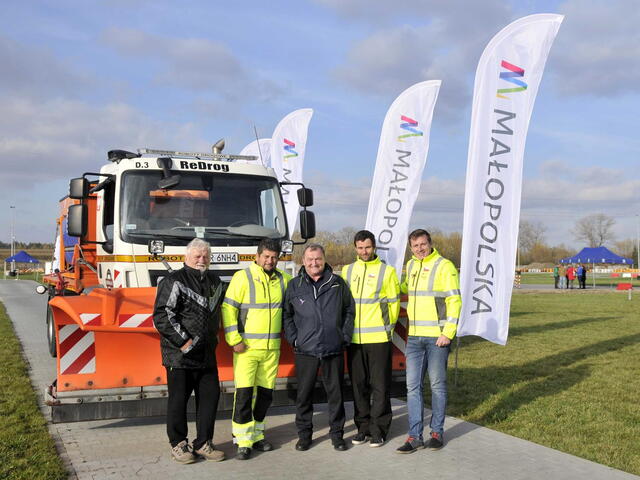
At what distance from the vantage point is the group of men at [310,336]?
16.9 ft

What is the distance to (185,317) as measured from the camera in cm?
502

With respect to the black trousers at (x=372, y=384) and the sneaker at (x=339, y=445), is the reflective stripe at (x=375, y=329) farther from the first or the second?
the sneaker at (x=339, y=445)

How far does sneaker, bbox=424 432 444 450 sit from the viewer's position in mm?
5633

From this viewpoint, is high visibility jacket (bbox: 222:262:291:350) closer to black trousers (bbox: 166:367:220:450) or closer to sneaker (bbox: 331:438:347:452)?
black trousers (bbox: 166:367:220:450)

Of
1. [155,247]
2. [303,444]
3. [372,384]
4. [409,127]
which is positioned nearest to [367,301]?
[372,384]

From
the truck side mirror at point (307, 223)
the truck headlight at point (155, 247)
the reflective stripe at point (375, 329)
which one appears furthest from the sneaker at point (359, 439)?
the truck side mirror at point (307, 223)

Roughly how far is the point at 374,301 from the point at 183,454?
2.03 m

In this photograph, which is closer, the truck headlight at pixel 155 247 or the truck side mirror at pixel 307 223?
the truck headlight at pixel 155 247

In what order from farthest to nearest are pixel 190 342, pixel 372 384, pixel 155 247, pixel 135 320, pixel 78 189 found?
pixel 78 189 < pixel 155 247 < pixel 372 384 < pixel 135 320 < pixel 190 342

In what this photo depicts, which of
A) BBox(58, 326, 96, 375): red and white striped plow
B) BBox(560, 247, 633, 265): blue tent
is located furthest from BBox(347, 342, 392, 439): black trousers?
BBox(560, 247, 633, 265): blue tent

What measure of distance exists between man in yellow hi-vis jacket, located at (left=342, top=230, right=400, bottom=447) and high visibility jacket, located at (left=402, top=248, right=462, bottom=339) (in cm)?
19

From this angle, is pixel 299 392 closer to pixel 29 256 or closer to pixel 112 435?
pixel 112 435

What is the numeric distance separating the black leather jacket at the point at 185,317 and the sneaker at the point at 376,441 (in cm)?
165

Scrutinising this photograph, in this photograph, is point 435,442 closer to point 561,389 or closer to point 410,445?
point 410,445
